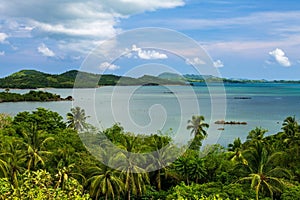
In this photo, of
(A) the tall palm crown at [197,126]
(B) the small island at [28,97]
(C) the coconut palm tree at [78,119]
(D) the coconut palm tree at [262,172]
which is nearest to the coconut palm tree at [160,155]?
(D) the coconut palm tree at [262,172]

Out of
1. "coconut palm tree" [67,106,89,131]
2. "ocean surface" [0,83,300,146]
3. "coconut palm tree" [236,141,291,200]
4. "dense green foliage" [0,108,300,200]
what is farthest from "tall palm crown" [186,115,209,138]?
"coconut palm tree" [236,141,291,200]

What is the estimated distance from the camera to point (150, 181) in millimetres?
43094

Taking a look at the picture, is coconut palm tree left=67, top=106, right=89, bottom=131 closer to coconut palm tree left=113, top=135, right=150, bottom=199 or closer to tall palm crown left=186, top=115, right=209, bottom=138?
tall palm crown left=186, top=115, right=209, bottom=138

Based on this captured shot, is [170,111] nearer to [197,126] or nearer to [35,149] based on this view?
[197,126]

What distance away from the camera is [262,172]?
112ft

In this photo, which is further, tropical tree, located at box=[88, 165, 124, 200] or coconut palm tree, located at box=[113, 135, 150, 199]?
coconut palm tree, located at box=[113, 135, 150, 199]

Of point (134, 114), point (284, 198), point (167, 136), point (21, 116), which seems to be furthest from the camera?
point (21, 116)

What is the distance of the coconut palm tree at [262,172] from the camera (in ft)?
109

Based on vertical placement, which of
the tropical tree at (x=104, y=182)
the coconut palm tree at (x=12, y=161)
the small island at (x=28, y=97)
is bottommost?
the tropical tree at (x=104, y=182)

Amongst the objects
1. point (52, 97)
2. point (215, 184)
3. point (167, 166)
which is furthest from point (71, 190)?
point (52, 97)

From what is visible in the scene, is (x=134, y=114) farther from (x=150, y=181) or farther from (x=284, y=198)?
(x=284, y=198)

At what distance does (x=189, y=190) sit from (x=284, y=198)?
7.37 m

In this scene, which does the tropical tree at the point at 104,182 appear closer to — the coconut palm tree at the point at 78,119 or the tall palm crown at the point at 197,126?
the tall palm crown at the point at 197,126

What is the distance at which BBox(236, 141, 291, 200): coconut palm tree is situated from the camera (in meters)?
33.3
